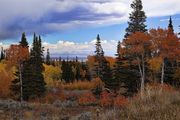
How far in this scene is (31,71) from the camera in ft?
224

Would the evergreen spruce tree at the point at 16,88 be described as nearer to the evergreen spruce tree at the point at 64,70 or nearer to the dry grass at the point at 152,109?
the evergreen spruce tree at the point at 64,70

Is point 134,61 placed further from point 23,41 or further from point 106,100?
point 23,41

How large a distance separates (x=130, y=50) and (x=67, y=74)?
187 ft

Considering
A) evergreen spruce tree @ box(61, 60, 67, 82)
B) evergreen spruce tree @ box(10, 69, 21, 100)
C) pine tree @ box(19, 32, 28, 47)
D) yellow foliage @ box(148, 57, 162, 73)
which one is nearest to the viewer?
yellow foliage @ box(148, 57, 162, 73)

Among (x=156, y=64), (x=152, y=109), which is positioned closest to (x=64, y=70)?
(x=156, y=64)

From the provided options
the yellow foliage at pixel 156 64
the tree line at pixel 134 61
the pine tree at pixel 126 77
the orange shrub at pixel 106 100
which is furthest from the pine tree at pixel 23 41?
the orange shrub at pixel 106 100

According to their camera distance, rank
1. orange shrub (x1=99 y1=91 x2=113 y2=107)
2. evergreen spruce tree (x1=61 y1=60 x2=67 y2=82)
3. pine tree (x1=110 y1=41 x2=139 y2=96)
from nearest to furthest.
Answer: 1. orange shrub (x1=99 y1=91 x2=113 y2=107)
2. pine tree (x1=110 y1=41 x2=139 y2=96)
3. evergreen spruce tree (x1=61 y1=60 x2=67 y2=82)

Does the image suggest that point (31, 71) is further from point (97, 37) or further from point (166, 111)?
point (166, 111)

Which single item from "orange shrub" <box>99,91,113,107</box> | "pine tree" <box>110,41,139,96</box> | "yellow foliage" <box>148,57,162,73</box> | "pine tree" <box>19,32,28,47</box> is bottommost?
"orange shrub" <box>99,91,113,107</box>

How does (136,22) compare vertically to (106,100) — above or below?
above

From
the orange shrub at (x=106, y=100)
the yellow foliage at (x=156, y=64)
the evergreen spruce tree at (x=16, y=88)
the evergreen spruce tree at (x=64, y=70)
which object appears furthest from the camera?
the evergreen spruce tree at (x=64, y=70)

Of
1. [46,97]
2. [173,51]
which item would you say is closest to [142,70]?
[173,51]

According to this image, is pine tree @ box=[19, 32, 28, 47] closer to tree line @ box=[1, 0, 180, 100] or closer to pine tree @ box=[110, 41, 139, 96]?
tree line @ box=[1, 0, 180, 100]

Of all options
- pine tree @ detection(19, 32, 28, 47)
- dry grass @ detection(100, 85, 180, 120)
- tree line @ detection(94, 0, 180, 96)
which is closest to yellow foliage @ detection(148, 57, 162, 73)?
tree line @ detection(94, 0, 180, 96)
